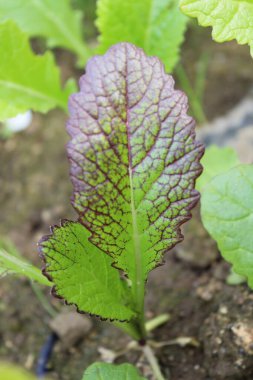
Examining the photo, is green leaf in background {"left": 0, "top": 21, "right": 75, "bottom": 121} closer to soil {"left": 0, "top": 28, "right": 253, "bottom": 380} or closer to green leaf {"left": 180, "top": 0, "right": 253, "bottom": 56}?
soil {"left": 0, "top": 28, "right": 253, "bottom": 380}

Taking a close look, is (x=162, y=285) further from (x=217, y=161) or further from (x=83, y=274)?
(x=83, y=274)

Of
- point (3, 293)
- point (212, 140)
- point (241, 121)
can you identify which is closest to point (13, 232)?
point (3, 293)

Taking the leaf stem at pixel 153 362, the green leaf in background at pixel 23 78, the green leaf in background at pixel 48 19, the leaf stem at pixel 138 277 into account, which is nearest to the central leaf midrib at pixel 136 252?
the leaf stem at pixel 138 277

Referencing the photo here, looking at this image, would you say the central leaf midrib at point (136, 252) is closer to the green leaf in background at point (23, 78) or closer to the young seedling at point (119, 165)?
the young seedling at point (119, 165)

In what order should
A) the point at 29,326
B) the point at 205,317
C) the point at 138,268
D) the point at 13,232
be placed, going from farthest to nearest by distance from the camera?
the point at 13,232
the point at 29,326
the point at 205,317
the point at 138,268

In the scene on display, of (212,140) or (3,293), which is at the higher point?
(212,140)

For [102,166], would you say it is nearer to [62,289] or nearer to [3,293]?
[62,289]

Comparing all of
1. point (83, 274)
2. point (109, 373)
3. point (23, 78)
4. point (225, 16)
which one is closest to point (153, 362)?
point (109, 373)
